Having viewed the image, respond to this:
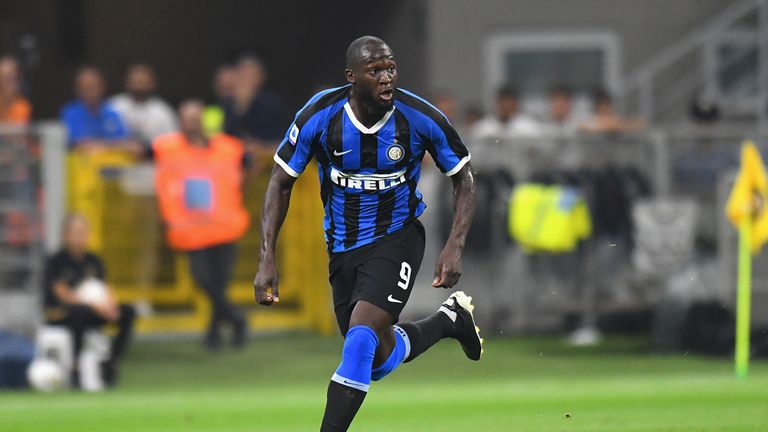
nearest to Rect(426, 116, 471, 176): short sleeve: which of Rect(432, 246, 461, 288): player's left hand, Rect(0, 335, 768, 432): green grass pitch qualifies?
Rect(432, 246, 461, 288): player's left hand

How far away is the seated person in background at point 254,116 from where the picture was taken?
17.0 meters

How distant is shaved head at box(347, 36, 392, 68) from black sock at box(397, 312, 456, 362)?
171 cm

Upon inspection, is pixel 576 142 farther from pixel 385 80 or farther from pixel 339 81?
pixel 385 80

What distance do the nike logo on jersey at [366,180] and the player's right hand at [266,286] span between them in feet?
2.06

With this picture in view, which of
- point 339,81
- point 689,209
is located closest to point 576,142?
point 689,209

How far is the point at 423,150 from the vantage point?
8.49 metres

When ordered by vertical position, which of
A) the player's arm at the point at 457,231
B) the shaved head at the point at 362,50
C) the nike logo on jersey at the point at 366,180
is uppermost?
the shaved head at the point at 362,50

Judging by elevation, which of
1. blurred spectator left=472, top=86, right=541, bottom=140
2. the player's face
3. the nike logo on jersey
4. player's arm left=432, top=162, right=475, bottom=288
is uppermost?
the player's face

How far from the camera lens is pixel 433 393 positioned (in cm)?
1304

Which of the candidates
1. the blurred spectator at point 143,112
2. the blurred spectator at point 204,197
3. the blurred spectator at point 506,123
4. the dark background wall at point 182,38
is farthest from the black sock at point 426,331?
the dark background wall at point 182,38

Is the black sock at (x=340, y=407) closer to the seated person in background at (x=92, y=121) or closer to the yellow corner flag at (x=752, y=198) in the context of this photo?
the yellow corner flag at (x=752, y=198)

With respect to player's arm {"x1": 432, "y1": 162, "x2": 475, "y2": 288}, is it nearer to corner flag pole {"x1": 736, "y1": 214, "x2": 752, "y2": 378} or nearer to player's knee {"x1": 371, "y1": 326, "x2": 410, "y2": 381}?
player's knee {"x1": 371, "y1": 326, "x2": 410, "y2": 381}

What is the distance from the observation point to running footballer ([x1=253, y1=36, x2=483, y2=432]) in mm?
8109

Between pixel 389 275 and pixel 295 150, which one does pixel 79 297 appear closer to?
pixel 295 150
